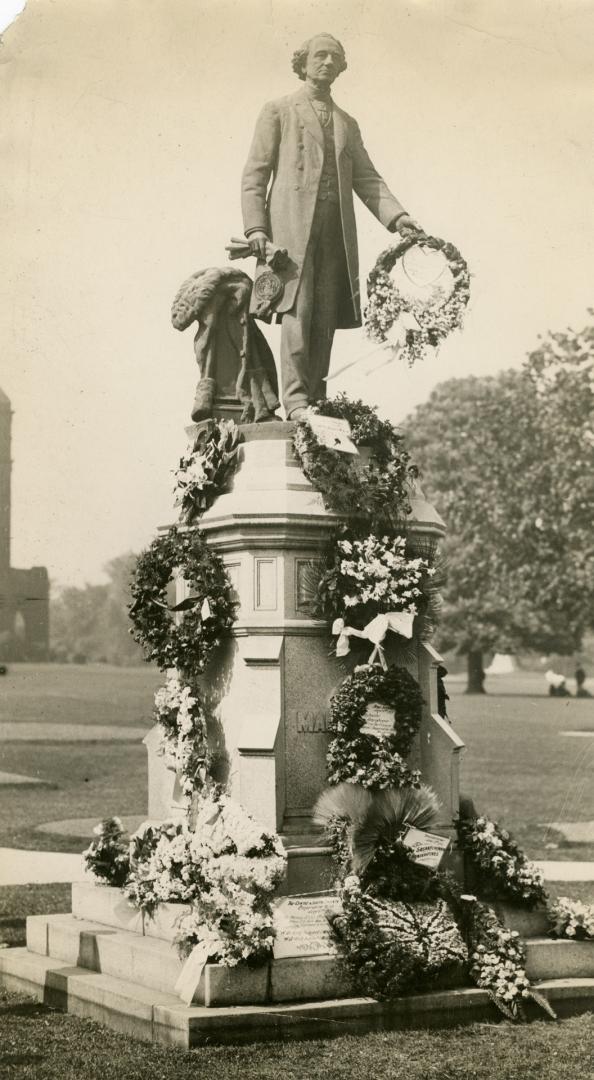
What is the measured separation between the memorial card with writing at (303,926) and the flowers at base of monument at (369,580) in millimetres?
1687

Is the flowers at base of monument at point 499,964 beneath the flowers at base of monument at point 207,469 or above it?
beneath

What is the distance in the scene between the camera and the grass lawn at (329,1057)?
6.63m

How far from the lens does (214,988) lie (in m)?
7.19

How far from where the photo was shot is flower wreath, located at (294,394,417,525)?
8.61 metres

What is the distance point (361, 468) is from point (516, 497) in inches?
1134

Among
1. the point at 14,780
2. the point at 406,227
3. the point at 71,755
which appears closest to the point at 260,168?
the point at 406,227

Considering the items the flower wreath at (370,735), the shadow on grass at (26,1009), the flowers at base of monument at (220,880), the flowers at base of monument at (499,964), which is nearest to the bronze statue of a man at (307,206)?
the flower wreath at (370,735)

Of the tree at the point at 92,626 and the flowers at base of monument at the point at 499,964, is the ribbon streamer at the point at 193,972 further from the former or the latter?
the tree at the point at 92,626

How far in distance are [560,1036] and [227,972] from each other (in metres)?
1.78

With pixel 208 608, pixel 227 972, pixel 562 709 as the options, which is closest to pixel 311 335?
pixel 208 608

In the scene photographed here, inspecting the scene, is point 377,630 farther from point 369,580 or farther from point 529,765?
point 529,765

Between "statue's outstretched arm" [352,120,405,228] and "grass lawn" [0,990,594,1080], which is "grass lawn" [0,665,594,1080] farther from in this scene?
"statue's outstretched arm" [352,120,405,228]

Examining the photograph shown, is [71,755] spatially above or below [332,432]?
below

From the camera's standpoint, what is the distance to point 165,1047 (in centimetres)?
698
